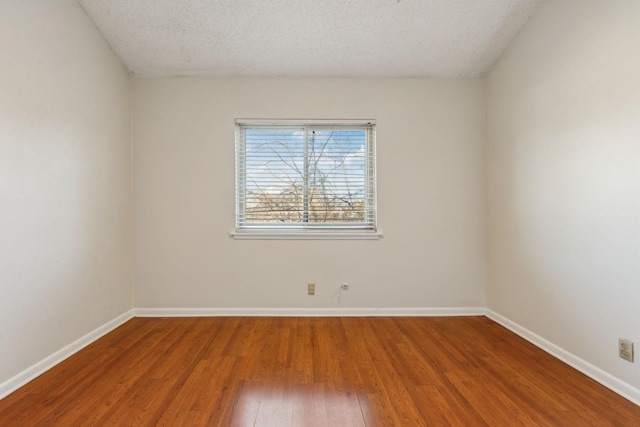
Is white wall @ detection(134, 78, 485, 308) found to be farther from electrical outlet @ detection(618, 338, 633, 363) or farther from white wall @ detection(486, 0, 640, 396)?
electrical outlet @ detection(618, 338, 633, 363)

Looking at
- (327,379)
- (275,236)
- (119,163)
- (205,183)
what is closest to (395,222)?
(275,236)

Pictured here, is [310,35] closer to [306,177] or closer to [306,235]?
[306,177]

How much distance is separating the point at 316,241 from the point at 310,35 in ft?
6.37

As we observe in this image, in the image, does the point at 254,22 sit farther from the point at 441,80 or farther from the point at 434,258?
the point at 434,258

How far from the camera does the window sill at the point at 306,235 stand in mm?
3266

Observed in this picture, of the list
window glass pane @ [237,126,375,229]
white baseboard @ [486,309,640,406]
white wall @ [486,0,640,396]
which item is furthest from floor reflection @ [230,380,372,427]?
window glass pane @ [237,126,375,229]

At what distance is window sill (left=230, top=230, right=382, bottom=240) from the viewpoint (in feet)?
10.7

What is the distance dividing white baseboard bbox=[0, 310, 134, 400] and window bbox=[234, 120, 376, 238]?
1.50 m

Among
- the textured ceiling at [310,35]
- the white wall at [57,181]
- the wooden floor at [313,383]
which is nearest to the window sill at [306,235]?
the wooden floor at [313,383]

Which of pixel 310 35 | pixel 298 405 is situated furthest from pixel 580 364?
pixel 310 35

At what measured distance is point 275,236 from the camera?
3.27 meters

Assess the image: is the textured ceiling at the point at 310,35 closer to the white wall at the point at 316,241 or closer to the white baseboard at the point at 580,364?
the white wall at the point at 316,241

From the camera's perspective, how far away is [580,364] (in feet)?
7.00

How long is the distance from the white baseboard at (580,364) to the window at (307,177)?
159 centimetres
